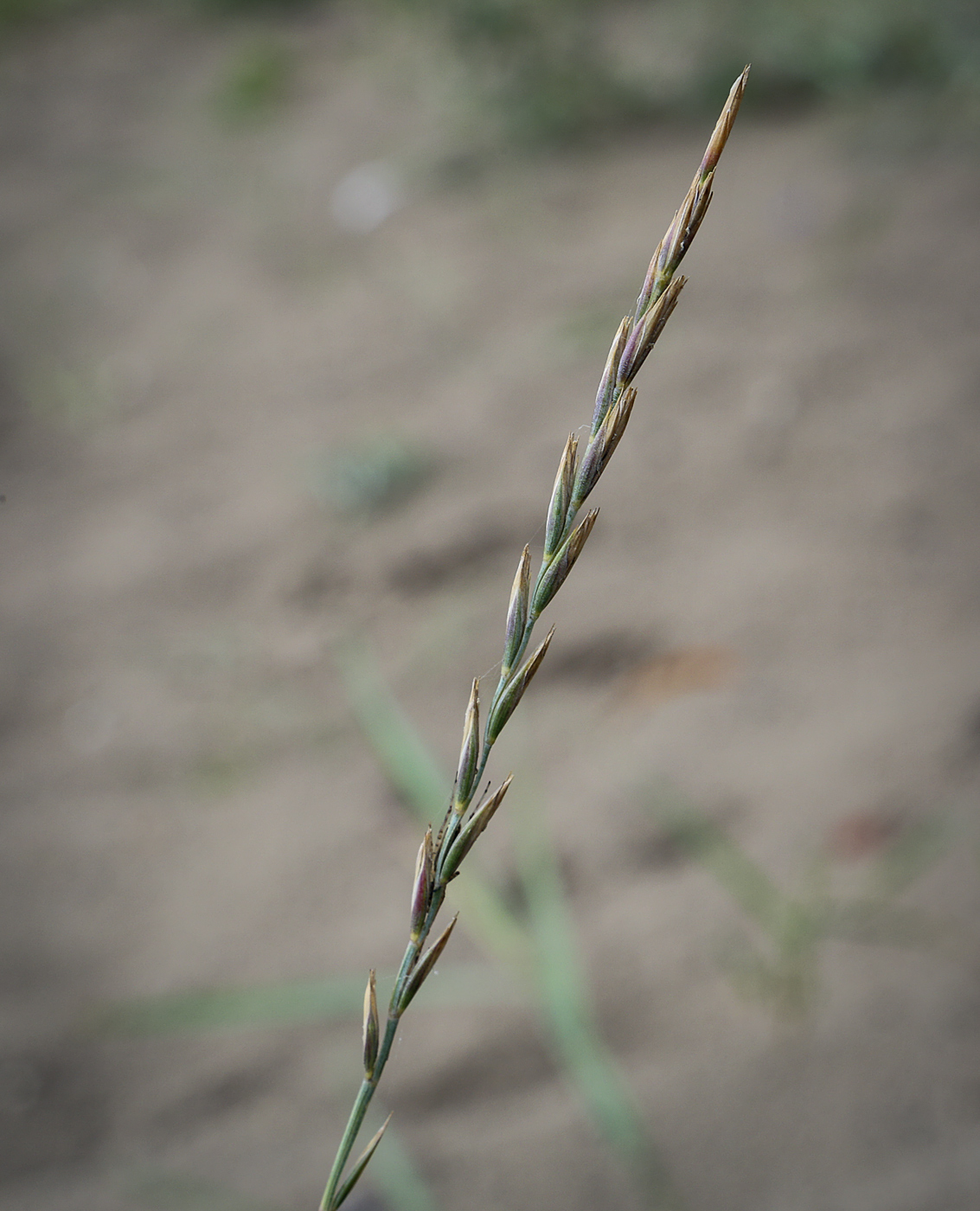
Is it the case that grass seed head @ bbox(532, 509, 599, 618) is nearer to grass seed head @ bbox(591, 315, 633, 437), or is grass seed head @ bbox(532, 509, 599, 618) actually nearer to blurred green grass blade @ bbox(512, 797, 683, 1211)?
grass seed head @ bbox(591, 315, 633, 437)

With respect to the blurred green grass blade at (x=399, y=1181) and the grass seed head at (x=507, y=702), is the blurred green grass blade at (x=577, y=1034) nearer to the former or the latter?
the blurred green grass blade at (x=399, y=1181)

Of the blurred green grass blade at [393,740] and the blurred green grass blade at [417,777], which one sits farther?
the blurred green grass blade at [393,740]

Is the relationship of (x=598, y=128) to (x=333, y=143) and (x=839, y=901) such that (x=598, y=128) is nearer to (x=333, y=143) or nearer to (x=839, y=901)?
(x=333, y=143)

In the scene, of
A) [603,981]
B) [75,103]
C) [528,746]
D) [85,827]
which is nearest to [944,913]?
[603,981]

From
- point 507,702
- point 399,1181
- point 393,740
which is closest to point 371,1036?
point 507,702

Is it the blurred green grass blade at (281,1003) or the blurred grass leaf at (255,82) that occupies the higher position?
the blurred grass leaf at (255,82)

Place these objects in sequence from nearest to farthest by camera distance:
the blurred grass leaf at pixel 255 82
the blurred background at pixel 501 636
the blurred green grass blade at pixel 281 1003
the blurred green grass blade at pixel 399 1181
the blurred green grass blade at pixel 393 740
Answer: the blurred green grass blade at pixel 399 1181 < the blurred background at pixel 501 636 < the blurred green grass blade at pixel 281 1003 < the blurred green grass blade at pixel 393 740 < the blurred grass leaf at pixel 255 82

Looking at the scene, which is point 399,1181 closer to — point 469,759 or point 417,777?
point 417,777

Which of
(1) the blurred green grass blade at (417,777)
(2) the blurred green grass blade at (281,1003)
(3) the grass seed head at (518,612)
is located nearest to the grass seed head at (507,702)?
(3) the grass seed head at (518,612)

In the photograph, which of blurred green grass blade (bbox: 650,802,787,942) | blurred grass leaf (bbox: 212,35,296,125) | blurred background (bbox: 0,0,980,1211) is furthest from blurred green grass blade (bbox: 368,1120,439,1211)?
blurred grass leaf (bbox: 212,35,296,125)
